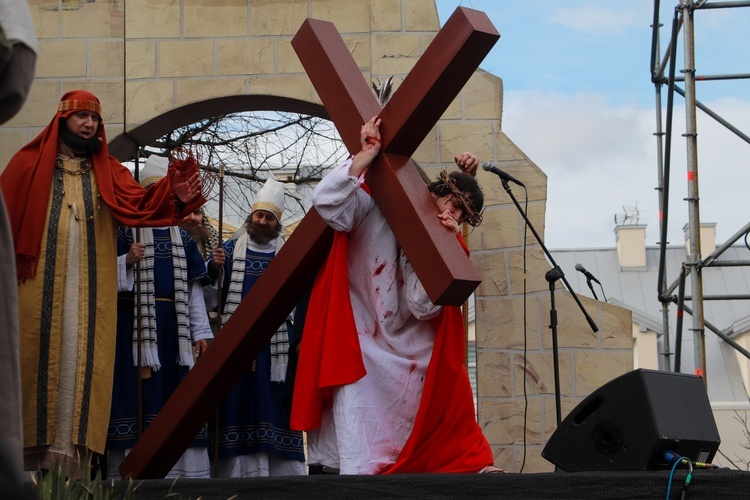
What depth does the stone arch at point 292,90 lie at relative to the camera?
6.64m

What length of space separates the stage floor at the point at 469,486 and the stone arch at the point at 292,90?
9.69 ft

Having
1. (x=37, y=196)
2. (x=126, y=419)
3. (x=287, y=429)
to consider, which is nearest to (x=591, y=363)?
(x=287, y=429)

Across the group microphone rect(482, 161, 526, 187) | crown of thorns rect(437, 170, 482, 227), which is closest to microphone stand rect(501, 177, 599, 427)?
microphone rect(482, 161, 526, 187)

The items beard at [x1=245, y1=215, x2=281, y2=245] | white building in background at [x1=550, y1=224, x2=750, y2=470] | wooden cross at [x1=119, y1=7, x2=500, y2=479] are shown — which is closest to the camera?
wooden cross at [x1=119, y1=7, x2=500, y2=479]

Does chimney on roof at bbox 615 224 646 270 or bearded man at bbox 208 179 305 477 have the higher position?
chimney on roof at bbox 615 224 646 270

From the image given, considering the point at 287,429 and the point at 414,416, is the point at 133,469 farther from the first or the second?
the point at 287,429

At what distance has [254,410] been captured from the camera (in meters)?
6.75

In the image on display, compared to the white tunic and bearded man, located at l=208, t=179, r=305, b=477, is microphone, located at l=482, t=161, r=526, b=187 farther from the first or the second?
the white tunic

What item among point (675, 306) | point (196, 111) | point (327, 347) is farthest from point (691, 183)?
point (675, 306)

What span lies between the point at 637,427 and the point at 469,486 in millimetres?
598

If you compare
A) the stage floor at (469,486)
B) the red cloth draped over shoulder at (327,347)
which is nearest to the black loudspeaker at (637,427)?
the stage floor at (469,486)

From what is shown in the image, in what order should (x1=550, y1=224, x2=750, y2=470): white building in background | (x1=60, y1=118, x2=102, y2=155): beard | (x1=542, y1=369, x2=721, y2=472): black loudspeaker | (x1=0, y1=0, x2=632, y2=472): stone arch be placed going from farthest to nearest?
1. (x1=550, y1=224, x2=750, y2=470): white building in background
2. (x1=0, y1=0, x2=632, y2=472): stone arch
3. (x1=60, y1=118, x2=102, y2=155): beard
4. (x1=542, y1=369, x2=721, y2=472): black loudspeaker

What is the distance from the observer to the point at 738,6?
7684 mm

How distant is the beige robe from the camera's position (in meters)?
5.02
